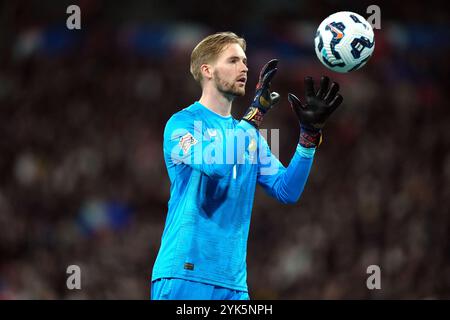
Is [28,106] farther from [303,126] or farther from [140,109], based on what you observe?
[303,126]

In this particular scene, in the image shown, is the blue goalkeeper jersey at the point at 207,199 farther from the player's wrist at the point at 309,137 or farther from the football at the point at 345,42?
the football at the point at 345,42

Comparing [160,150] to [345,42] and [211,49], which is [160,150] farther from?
[345,42]

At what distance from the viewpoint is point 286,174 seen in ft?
18.5

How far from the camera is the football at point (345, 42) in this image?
5715mm

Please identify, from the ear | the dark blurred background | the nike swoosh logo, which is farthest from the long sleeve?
the dark blurred background

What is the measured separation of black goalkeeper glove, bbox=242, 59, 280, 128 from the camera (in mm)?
5281

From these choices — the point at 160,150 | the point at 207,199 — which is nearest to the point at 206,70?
the point at 207,199

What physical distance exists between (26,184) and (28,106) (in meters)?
1.63

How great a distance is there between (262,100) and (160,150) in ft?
24.9

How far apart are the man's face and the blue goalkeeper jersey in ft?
0.81

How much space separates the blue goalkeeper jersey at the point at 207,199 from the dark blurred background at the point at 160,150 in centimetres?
564

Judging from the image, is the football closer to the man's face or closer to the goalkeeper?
the goalkeeper

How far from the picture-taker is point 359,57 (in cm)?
575

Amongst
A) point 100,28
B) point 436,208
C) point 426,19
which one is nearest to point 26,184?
point 100,28
